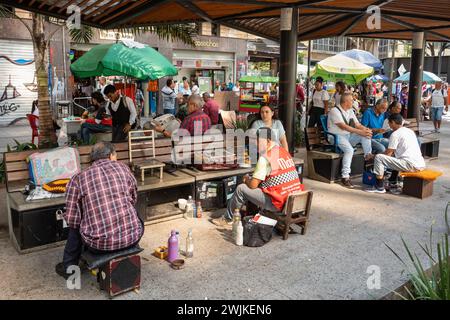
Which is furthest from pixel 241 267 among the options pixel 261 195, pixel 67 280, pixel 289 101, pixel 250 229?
pixel 289 101

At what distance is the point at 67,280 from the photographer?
403 centimetres

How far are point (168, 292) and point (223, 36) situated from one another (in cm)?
2399

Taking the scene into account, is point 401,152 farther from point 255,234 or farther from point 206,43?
point 206,43

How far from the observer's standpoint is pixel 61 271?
4.10 metres

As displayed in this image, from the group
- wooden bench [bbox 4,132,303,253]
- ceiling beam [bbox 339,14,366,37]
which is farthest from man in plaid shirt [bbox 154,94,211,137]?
ceiling beam [bbox 339,14,366,37]

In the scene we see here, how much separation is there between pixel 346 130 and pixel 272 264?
4.13 metres

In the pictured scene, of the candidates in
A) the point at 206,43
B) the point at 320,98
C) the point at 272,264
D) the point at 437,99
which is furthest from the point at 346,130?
the point at 206,43

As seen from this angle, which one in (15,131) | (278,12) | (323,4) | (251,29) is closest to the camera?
(323,4)

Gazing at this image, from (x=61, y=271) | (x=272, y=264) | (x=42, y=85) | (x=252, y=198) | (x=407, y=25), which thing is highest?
(x=407, y=25)

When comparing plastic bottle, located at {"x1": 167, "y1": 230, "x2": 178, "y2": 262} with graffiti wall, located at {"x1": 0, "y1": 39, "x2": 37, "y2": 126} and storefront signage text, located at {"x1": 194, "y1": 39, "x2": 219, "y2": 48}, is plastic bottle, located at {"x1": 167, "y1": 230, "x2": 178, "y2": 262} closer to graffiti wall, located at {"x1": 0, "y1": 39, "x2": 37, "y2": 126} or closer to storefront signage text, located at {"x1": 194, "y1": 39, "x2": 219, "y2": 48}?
graffiti wall, located at {"x1": 0, "y1": 39, "x2": 37, "y2": 126}

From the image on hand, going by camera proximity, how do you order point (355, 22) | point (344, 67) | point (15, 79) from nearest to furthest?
point (355, 22)
point (344, 67)
point (15, 79)

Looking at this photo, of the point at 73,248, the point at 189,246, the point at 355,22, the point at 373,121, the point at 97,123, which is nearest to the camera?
the point at 73,248

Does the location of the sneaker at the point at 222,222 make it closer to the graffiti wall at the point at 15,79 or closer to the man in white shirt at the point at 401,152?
the man in white shirt at the point at 401,152
